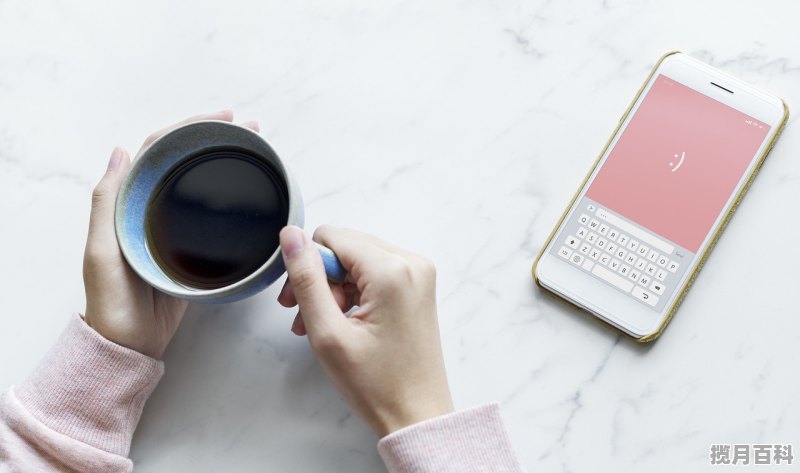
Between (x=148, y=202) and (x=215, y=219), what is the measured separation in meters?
0.06

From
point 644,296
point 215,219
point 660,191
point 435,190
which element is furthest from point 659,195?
point 215,219

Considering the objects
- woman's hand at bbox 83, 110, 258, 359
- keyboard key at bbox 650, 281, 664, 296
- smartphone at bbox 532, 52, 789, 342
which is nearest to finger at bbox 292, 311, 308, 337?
woman's hand at bbox 83, 110, 258, 359

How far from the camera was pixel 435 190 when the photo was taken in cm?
84

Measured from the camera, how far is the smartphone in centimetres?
80

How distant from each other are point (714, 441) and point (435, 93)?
17.7 inches

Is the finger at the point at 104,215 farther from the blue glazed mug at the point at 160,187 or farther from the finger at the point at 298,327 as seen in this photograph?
the finger at the point at 298,327

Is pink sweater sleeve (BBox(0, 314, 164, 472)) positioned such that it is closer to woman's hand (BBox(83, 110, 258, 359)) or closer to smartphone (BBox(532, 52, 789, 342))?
woman's hand (BBox(83, 110, 258, 359))

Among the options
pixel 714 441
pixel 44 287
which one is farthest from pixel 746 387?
pixel 44 287

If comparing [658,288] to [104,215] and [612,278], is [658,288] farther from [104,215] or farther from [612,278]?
[104,215]

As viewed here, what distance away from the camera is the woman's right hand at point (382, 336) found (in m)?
0.67

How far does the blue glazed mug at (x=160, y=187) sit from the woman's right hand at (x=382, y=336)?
0.03m

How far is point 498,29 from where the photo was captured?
870 millimetres

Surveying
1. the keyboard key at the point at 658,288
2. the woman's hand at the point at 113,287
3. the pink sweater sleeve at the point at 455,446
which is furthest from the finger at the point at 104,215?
the keyboard key at the point at 658,288

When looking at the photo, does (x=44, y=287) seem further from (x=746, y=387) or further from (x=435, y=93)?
(x=746, y=387)
